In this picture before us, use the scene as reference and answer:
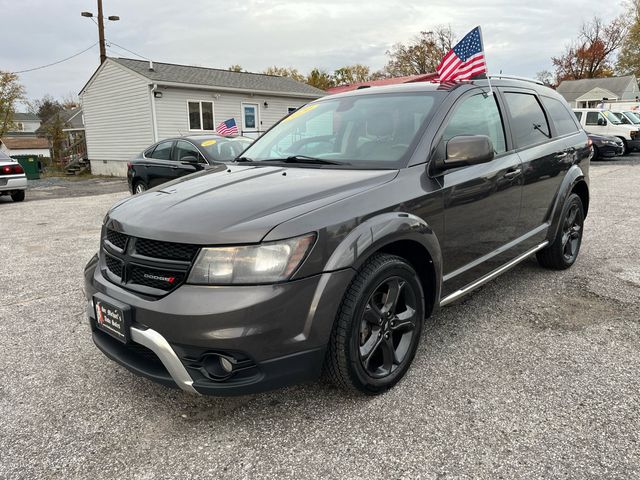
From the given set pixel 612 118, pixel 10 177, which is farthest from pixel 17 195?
pixel 612 118

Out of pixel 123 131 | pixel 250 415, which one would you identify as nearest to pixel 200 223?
pixel 250 415

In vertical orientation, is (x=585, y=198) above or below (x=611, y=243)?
above

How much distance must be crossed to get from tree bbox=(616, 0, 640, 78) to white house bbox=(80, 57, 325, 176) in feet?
171

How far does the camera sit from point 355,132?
3203 mm

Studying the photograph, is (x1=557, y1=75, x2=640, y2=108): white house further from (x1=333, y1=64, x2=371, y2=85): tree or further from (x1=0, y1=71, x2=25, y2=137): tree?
(x1=0, y1=71, x2=25, y2=137): tree

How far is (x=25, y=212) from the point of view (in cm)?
1037

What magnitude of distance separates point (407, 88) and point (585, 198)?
2.57 metres

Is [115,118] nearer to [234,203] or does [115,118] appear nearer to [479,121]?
[479,121]

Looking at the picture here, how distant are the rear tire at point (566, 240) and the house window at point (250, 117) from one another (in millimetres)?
17692

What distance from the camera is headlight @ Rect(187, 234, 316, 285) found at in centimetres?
209

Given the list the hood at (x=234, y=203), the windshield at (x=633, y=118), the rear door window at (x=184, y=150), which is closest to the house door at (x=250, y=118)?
the rear door window at (x=184, y=150)

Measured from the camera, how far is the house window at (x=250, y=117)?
21.0m

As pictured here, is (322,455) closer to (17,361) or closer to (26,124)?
(17,361)

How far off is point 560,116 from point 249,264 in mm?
3675
